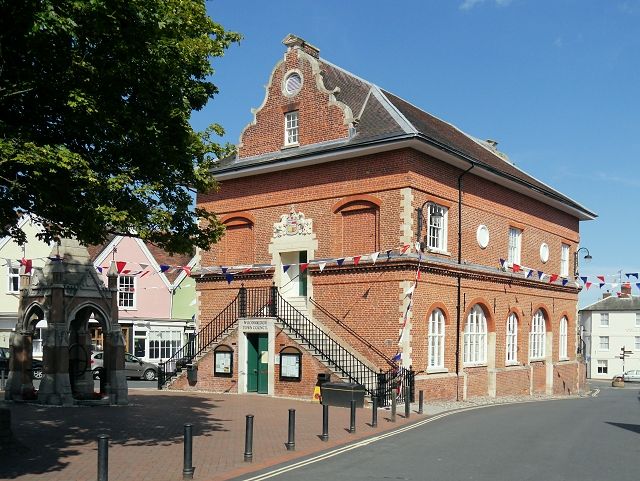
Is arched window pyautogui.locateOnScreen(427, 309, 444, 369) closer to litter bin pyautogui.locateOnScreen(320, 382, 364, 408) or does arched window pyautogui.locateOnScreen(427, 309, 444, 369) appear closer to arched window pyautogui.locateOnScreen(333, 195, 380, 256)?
arched window pyautogui.locateOnScreen(333, 195, 380, 256)

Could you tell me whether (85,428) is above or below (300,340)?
below

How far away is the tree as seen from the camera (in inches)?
392

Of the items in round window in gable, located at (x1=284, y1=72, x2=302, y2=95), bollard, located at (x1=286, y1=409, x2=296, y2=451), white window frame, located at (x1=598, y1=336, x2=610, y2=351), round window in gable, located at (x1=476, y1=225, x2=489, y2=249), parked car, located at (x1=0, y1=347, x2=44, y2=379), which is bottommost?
white window frame, located at (x1=598, y1=336, x2=610, y2=351)

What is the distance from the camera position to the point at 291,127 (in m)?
27.8

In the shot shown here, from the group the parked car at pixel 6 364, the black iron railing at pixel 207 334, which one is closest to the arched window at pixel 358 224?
the black iron railing at pixel 207 334

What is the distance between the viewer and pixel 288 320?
25.7 metres

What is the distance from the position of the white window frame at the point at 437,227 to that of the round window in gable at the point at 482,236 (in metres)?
2.34

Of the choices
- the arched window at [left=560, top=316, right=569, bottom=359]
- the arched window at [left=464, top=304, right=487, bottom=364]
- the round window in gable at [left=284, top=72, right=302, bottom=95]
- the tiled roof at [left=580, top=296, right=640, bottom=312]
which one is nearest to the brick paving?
the arched window at [left=464, top=304, right=487, bottom=364]

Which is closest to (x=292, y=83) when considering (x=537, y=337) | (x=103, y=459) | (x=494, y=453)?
(x=537, y=337)

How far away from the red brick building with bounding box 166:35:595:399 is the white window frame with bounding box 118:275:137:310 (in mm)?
17494

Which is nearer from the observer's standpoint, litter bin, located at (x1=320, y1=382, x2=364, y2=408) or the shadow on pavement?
the shadow on pavement

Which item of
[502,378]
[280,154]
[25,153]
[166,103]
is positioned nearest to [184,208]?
[166,103]

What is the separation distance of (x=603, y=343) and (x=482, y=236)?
196 ft

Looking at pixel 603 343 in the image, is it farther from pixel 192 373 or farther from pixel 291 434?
pixel 291 434
